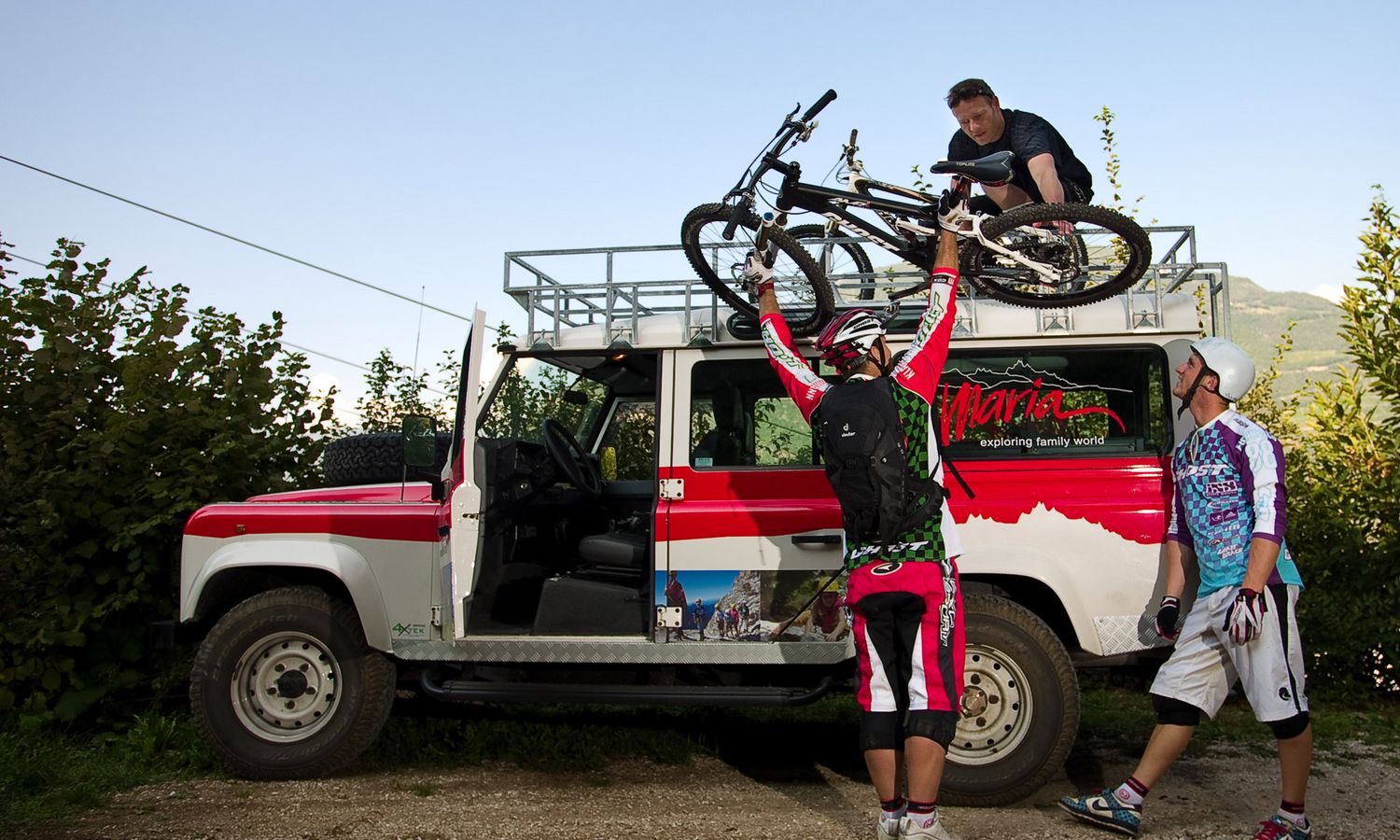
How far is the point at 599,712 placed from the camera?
22.4 feet

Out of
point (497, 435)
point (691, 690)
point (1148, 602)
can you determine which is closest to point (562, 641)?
point (691, 690)

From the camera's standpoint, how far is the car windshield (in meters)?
5.55

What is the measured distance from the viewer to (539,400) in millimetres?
5777

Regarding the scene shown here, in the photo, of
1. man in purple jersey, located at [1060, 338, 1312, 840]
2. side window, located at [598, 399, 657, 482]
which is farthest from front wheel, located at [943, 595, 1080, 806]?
side window, located at [598, 399, 657, 482]

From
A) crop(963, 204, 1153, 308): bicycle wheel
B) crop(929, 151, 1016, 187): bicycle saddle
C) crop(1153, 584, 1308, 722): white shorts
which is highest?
crop(929, 151, 1016, 187): bicycle saddle

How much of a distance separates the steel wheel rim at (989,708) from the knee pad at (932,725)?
769mm

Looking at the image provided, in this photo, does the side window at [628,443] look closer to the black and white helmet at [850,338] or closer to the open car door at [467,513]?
the open car door at [467,513]

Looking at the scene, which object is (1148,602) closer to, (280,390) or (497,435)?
(497,435)

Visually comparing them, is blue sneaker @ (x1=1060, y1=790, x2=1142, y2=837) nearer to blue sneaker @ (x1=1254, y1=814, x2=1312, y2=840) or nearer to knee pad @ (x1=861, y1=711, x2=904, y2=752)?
blue sneaker @ (x1=1254, y1=814, x2=1312, y2=840)

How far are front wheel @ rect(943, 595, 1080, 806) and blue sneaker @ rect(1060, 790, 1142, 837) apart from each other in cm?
27

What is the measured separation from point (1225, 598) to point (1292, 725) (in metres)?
0.49

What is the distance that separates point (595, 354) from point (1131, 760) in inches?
131

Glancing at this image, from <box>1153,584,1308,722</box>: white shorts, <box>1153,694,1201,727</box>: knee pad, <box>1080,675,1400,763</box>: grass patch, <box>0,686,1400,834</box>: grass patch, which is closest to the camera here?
<box>1153,584,1308,722</box>: white shorts

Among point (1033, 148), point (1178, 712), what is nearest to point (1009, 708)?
point (1178, 712)
